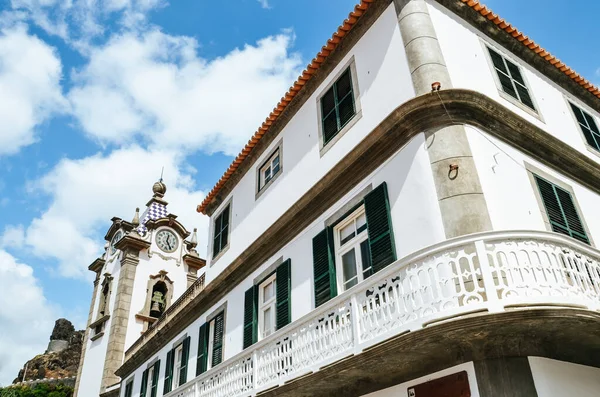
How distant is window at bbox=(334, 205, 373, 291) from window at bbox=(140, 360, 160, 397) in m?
10.4

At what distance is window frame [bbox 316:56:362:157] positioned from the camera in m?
9.96

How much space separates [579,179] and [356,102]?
4.61m

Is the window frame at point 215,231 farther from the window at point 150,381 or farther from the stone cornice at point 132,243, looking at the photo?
the stone cornice at point 132,243

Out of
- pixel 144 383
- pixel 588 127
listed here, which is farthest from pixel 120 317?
pixel 588 127

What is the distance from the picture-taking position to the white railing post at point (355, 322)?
6.79 meters

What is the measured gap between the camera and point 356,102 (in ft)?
32.9

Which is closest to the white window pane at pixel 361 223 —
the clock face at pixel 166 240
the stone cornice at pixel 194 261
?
the stone cornice at pixel 194 261

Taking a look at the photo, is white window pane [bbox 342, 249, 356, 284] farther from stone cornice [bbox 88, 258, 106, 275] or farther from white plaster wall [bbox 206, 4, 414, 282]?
stone cornice [bbox 88, 258, 106, 275]

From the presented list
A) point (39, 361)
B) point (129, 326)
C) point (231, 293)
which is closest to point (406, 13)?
point (231, 293)

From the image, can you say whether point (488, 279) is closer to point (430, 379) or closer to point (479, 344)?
point (479, 344)

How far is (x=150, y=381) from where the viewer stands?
17.5 meters

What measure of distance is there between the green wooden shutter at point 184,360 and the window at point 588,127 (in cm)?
1204

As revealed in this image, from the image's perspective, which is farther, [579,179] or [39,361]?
[39,361]

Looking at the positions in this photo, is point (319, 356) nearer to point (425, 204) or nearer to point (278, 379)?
point (278, 379)
